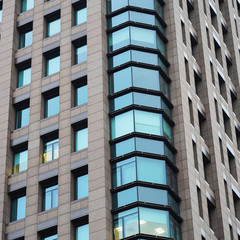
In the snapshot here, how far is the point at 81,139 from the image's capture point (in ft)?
198

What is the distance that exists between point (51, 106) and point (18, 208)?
849 cm

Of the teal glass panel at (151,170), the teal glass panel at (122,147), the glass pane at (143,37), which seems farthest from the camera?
the glass pane at (143,37)

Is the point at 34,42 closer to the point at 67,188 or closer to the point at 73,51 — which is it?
the point at 73,51

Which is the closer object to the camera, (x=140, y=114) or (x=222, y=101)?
(x=140, y=114)

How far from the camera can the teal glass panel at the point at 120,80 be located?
61.0m

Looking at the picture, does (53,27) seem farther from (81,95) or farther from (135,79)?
(135,79)

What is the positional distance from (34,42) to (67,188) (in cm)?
1494

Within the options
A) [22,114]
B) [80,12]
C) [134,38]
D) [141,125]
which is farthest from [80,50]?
[141,125]

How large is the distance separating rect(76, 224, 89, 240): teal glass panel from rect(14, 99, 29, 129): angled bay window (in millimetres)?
11222

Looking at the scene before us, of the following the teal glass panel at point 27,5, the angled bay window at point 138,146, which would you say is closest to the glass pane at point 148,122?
the angled bay window at point 138,146

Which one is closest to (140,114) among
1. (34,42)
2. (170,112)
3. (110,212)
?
(170,112)

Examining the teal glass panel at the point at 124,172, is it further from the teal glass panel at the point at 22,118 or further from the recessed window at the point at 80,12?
the recessed window at the point at 80,12

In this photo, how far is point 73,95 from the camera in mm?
62688

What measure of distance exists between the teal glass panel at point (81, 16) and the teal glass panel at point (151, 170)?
572 inches
